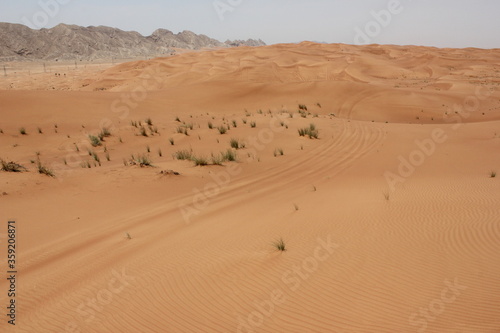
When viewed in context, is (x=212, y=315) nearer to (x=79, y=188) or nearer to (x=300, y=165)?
(x=79, y=188)

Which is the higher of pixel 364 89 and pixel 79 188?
pixel 364 89

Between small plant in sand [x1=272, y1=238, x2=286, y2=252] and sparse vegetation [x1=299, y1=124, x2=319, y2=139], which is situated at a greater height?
sparse vegetation [x1=299, y1=124, x2=319, y2=139]

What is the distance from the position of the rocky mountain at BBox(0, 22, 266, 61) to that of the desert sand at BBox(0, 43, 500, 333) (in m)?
70.9

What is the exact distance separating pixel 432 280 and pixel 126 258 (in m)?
4.07

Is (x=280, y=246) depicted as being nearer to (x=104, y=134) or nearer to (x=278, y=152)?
(x=278, y=152)

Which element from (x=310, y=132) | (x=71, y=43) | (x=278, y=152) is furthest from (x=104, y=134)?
(x=71, y=43)

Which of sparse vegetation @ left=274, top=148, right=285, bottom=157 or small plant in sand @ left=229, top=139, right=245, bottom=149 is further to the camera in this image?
small plant in sand @ left=229, top=139, right=245, bottom=149

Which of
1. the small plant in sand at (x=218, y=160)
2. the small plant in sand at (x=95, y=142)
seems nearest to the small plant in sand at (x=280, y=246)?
the small plant in sand at (x=218, y=160)

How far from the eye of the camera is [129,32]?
348ft

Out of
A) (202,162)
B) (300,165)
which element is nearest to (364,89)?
(300,165)

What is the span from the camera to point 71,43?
3243 inches

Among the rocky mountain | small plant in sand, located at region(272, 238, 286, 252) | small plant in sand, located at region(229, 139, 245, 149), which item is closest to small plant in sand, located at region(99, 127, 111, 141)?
small plant in sand, located at region(229, 139, 245, 149)

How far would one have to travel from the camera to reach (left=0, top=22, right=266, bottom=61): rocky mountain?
74.6m

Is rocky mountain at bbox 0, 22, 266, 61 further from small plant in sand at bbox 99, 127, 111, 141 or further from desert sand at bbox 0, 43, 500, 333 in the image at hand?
desert sand at bbox 0, 43, 500, 333
